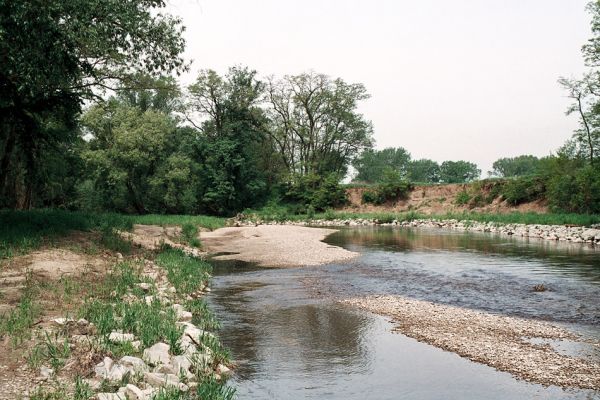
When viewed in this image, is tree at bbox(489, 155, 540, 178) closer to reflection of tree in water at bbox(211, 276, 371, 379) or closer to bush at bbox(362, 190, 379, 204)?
bush at bbox(362, 190, 379, 204)

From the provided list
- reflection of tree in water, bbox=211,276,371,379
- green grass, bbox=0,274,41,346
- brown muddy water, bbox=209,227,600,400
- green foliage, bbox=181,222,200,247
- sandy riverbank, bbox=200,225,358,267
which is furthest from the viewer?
green foliage, bbox=181,222,200,247

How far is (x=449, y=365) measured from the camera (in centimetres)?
897

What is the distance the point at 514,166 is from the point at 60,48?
137132mm

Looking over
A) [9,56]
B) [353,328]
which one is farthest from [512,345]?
[9,56]

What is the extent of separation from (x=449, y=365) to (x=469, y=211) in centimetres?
4957

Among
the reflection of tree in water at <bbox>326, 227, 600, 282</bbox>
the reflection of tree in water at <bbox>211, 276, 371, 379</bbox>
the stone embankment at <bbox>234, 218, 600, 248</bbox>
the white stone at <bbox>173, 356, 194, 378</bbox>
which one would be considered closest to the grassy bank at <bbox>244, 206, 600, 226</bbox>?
the stone embankment at <bbox>234, 218, 600, 248</bbox>

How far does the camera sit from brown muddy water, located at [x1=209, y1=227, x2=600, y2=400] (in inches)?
313

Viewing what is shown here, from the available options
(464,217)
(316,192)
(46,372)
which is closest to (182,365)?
(46,372)

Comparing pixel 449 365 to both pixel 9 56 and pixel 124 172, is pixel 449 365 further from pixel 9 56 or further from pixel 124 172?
pixel 124 172

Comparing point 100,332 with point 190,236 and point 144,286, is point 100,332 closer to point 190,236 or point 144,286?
point 144,286

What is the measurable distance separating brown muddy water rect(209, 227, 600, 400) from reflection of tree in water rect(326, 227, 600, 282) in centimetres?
15

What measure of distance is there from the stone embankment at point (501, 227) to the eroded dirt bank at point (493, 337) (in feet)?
65.5

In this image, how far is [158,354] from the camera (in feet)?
26.1

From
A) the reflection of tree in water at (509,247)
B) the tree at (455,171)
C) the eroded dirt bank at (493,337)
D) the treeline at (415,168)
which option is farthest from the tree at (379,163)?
the eroded dirt bank at (493,337)
